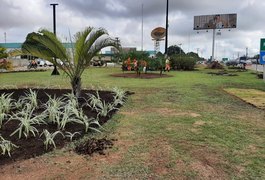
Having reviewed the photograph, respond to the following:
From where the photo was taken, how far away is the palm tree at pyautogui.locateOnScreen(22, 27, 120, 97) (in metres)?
8.00

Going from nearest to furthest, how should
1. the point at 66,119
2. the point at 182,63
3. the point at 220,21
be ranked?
the point at 66,119, the point at 182,63, the point at 220,21

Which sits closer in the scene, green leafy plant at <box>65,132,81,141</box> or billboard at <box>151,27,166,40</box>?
green leafy plant at <box>65,132,81,141</box>

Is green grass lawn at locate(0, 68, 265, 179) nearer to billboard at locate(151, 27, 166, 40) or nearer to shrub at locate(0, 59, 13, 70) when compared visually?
shrub at locate(0, 59, 13, 70)

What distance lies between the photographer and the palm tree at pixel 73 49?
8.00 metres

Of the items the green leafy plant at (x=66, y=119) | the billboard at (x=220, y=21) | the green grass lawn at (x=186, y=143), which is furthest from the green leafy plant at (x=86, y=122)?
the billboard at (x=220, y=21)

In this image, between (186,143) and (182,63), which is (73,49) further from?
(182,63)

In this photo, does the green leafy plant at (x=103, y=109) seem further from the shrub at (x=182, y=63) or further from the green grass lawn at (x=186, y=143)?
the shrub at (x=182, y=63)

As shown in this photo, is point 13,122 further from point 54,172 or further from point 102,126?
point 54,172

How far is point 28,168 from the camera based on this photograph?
379cm

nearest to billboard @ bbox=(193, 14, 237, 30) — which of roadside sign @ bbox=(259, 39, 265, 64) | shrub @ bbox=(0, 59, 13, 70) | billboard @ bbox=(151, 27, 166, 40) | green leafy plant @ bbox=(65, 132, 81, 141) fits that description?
billboard @ bbox=(151, 27, 166, 40)

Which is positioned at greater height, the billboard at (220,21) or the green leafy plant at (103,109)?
the billboard at (220,21)

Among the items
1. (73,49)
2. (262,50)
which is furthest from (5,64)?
(262,50)

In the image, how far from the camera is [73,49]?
8125mm

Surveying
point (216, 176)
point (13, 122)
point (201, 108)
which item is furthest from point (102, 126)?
point (201, 108)
